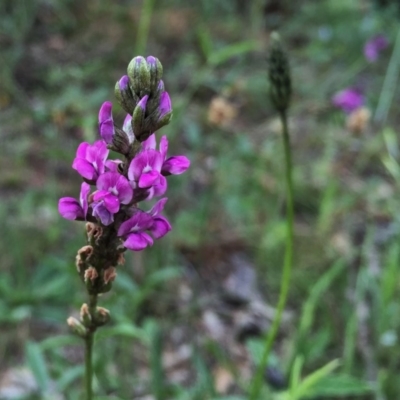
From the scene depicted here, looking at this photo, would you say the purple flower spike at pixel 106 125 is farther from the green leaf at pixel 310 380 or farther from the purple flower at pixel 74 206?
the green leaf at pixel 310 380

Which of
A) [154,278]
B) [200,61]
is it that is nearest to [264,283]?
[154,278]

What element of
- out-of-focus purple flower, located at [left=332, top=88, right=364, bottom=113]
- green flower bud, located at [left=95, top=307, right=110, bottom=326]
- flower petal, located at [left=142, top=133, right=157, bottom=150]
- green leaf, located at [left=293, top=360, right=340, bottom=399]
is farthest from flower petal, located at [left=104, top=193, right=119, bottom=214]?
out-of-focus purple flower, located at [left=332, top=88, right=364, bottom=113]

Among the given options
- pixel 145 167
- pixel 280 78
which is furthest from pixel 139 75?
pixel 280 78

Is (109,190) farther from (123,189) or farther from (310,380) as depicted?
(310,380)

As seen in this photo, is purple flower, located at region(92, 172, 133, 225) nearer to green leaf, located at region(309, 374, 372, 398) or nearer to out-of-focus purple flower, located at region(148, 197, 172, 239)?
out-of-focus purple flower, located at region(148, 197, 172, 239)

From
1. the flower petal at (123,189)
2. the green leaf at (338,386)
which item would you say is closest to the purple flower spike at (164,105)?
the flower petal at (123,189)
